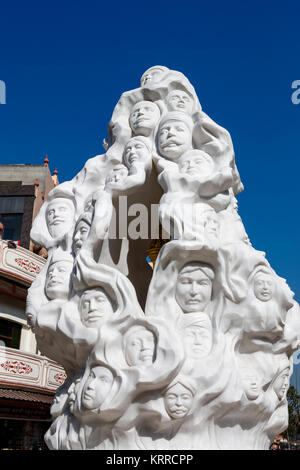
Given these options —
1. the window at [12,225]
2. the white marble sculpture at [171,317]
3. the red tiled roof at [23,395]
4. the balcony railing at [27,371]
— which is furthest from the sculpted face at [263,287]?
the window at [12,225]

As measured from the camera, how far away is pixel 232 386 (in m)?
4.97

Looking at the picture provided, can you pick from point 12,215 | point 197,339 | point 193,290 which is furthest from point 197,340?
point 12,215

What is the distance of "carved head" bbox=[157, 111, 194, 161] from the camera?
20.2ft

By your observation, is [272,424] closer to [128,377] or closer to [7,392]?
[128,377]

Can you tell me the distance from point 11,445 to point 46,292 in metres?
12.2

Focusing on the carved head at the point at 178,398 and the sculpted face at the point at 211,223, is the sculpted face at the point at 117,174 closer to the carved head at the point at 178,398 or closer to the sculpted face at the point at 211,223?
the sculpted face at the point at 211,223

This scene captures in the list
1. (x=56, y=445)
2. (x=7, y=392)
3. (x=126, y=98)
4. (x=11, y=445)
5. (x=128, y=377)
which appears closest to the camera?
(x=128, y=377)

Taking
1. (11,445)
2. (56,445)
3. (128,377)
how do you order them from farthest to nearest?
(11,445)
(56,445)
(128,377)

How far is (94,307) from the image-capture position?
5.29 metres

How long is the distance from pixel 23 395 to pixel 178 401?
9.94 meters

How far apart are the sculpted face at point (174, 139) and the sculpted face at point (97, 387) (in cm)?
271

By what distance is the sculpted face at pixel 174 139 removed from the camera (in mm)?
6160

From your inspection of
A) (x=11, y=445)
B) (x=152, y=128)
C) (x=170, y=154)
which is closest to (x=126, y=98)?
(x=152, y=128)

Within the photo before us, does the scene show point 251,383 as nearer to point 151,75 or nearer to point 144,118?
point 144,118
